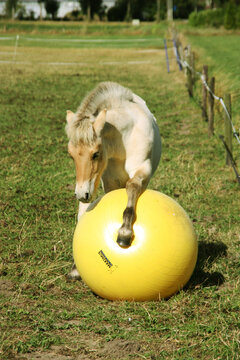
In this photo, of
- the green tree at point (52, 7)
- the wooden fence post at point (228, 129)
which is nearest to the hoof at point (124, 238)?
the wooden fence post at point (228, 129)

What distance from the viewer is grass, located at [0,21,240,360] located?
3.85 meters

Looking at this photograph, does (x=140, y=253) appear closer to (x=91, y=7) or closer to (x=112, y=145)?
(x=112, y=145)

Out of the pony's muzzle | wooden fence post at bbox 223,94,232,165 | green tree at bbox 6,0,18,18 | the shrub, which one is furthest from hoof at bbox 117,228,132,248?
green tree at bbox 6,0,18,18

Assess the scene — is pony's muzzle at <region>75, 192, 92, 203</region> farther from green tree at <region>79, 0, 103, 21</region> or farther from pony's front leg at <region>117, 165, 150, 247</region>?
green tree at <region>79, 0, 103, 21</region>

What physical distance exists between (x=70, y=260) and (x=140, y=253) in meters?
1.47

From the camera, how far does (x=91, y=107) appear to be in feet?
15.5

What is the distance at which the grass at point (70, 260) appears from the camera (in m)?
3.85

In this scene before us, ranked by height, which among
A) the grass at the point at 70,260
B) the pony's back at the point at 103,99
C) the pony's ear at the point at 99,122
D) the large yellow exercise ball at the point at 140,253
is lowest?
the grass at the point at 70,260

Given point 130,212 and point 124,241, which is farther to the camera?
point 130,212

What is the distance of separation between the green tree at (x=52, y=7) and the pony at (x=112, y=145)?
284 feet

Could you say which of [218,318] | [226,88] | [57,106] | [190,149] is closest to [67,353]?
[218,318]

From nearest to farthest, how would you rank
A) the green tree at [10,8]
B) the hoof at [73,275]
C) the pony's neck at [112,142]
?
the pony's neck at [112,142]
the hoof at [73,275]
the green tree at [10,8]

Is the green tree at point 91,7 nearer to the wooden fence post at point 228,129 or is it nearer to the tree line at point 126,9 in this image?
the tree line at point 126,9

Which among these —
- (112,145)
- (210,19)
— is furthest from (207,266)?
(210,19)
